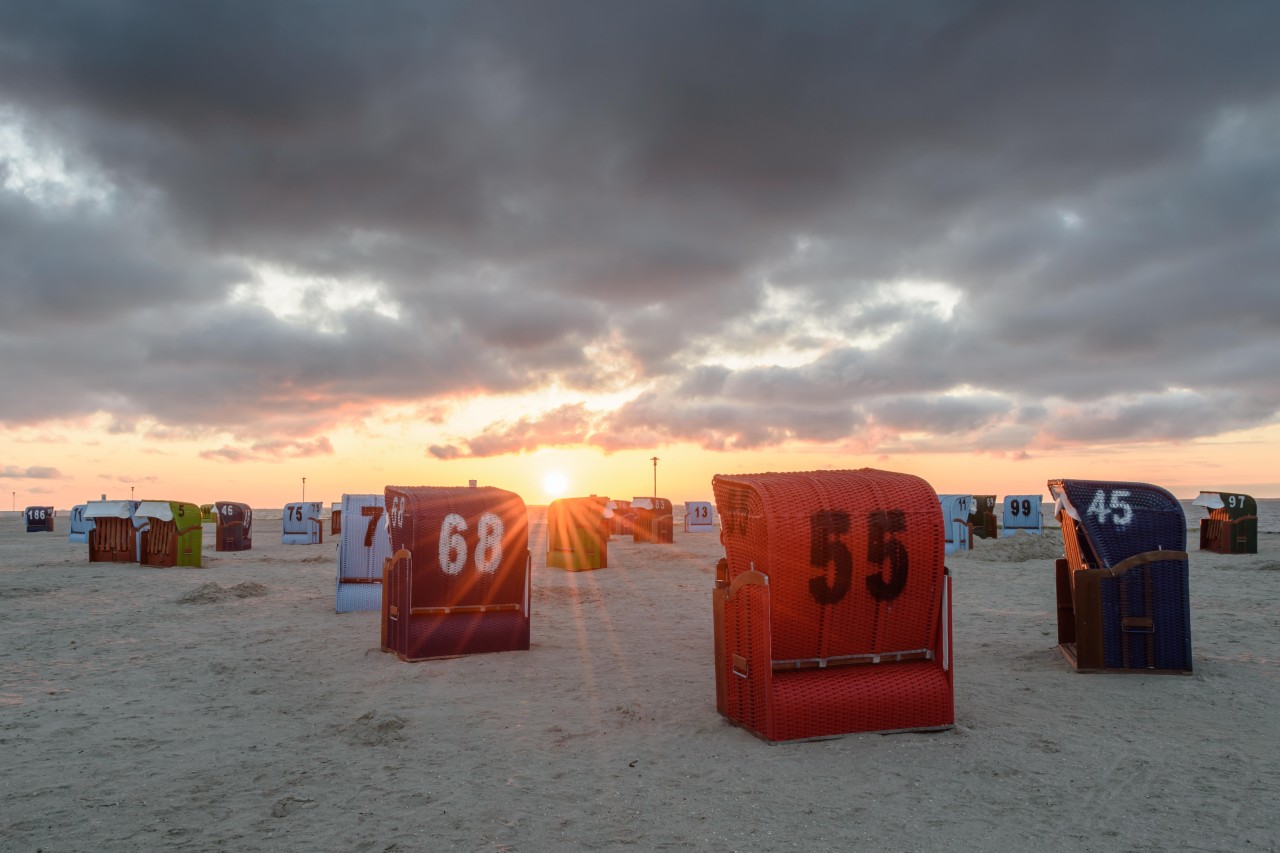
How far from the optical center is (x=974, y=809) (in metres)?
5.82

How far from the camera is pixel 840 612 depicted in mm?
7566

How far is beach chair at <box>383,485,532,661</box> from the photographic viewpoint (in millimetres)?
11641

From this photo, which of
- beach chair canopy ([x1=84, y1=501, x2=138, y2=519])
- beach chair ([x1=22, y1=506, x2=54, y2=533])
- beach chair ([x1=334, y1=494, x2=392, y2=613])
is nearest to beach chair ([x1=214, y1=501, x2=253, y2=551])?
beach chair canopy ([x1=84, y1=501, x2=138, y2=519])

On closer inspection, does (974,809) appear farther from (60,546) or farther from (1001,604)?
(60,546)

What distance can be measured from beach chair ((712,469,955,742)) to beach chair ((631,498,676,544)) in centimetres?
3535

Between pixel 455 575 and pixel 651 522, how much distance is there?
33.4 metres

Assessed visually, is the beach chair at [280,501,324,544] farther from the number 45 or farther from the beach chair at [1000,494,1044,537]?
the number 45

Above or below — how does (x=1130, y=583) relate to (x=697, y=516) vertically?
above

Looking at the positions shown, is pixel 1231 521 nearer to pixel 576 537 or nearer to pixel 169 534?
pixel 576 537

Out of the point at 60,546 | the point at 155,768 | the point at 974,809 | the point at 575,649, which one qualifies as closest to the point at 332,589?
the point at 575,649

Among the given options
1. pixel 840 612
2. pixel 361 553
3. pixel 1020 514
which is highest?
pixel 840 612

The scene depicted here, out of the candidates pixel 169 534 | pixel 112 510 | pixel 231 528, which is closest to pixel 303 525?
pixel 231 528

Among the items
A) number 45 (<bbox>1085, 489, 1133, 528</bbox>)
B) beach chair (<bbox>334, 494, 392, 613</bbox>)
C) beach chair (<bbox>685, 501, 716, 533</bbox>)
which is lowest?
beach chair (<bbox>685, 501, 716, 533</bbox>)

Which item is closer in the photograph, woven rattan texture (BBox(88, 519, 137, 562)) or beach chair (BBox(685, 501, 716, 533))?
woven rattan texture (BBox(88, 519, 137, 562))
